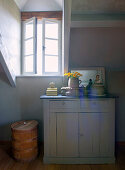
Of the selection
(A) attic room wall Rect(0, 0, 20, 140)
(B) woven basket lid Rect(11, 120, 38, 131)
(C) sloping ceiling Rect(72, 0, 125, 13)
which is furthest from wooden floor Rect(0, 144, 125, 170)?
(C) sloping ceiling Rect(72, 0, 125, 13)

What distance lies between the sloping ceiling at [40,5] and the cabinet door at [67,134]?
1.96 m

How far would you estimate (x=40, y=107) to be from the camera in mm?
2252

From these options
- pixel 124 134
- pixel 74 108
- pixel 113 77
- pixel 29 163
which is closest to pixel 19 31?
pixel 74 108

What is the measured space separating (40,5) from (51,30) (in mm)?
489

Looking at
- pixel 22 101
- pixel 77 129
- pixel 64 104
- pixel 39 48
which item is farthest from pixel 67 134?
pixel 39 48

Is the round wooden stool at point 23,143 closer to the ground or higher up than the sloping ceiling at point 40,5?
closer to the ground

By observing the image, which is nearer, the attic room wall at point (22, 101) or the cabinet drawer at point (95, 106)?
the cabinet drawer at point (95, 106)

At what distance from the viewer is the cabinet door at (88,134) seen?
1.72 metres

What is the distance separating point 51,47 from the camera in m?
2.44

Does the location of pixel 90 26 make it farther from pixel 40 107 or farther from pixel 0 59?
pixel 40 107

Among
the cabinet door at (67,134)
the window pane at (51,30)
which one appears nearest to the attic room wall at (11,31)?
the window pane at (51,30)

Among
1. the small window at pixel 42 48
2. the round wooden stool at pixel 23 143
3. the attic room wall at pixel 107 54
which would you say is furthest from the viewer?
the small window at pixel 42 48

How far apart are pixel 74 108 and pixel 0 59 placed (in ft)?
4.08

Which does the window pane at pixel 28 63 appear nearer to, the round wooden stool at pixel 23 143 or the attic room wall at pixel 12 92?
the attic room wall at pixel 12 92
